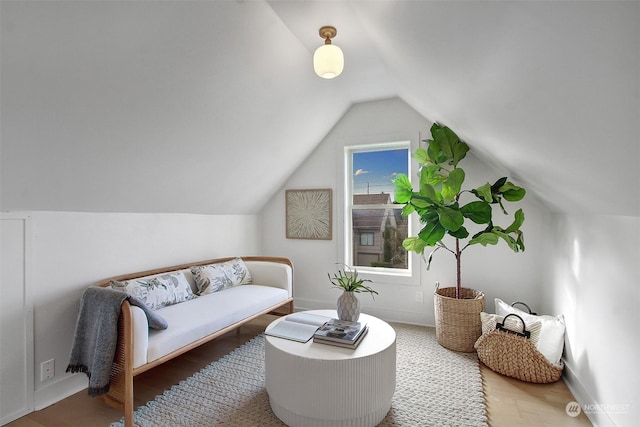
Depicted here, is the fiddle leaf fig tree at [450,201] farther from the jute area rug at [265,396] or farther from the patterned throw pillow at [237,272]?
the patterned throw pillow at [237,272]

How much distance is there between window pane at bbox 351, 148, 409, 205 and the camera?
12.3 ft

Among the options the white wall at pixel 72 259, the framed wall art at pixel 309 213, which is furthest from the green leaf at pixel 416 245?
the white wall at pixel 72 259

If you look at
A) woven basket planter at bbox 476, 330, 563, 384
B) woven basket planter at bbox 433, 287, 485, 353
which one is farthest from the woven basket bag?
woven basket planter at bbox 433, 287, 485, 353

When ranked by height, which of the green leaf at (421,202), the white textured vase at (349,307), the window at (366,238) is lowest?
the white textured vase at (349,307)

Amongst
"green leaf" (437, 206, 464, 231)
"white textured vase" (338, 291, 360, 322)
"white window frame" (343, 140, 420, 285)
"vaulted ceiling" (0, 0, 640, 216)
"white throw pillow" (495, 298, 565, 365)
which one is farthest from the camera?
"white window frame" (343, 140, 420, 285)

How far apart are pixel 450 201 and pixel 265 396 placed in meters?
2.21

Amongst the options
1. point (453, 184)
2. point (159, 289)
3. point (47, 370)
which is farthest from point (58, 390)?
point (453, 184)

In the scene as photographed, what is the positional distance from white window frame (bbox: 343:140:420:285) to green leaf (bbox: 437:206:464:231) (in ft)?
3.17

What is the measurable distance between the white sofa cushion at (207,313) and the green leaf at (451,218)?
1.75 m

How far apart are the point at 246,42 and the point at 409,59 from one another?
111 cm

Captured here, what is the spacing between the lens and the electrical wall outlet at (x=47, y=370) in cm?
202

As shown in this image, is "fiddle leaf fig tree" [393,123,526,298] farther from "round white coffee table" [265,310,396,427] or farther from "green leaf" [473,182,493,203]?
"round white coffee table" [265,310,396,427]

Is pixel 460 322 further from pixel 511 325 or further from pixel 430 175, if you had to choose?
pixel 430 175

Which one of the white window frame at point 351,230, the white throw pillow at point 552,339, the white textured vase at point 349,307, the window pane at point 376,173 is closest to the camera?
the white textured vase at point 349,307
